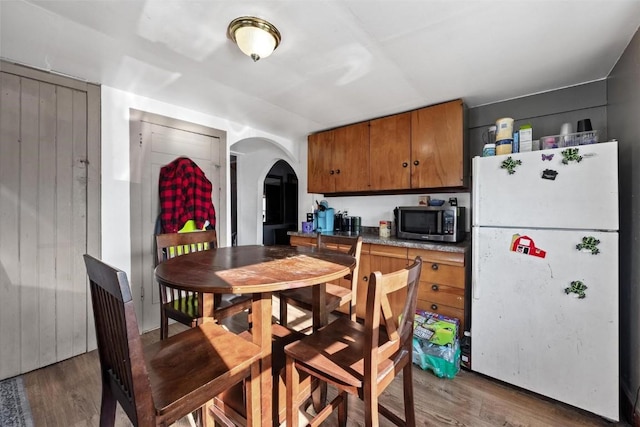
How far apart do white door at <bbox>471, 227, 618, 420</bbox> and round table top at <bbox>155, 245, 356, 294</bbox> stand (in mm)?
1157

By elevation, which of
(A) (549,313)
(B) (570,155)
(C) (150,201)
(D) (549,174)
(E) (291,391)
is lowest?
(E) (291,391)

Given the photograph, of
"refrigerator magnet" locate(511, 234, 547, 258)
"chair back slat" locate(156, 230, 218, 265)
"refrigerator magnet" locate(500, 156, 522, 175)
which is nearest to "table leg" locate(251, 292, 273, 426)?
"chair back slat" locate(156, 230, 218, 265)

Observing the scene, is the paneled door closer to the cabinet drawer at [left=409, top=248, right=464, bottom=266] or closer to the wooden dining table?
the wooden dining table

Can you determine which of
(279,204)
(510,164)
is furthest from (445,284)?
(279,204)

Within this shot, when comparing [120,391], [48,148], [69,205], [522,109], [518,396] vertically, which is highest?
[522,109]

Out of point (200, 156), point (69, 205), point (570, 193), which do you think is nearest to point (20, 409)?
point (69, 205)

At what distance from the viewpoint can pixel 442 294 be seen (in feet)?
7.14

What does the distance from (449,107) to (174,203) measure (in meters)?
2.78

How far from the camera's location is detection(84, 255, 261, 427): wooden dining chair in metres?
0.77

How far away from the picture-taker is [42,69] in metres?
1.92

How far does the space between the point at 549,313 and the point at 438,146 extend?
155 centimetres

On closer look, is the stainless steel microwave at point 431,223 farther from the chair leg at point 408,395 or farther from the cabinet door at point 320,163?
the chair leg at point 408,395

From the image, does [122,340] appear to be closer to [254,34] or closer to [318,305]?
[318,305]

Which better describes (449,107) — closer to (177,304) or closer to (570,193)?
(570,193)
